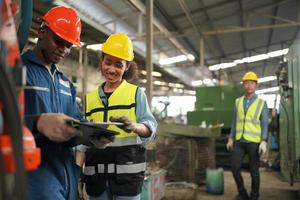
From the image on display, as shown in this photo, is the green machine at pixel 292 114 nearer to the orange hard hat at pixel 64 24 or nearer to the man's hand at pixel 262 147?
the man's hand at pixel 262 147

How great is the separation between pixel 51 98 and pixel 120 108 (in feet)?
1.78

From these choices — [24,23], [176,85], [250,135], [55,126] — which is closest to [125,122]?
[55,126]

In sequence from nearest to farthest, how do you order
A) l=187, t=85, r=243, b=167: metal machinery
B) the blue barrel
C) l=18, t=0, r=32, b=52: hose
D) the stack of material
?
l=18, t=0, r=32, b=52: hose, the blue barrel, the stack of material, l=187, t=85, r=243, b=167: metal machinery

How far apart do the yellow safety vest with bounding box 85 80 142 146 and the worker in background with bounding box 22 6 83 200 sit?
32 centimetres

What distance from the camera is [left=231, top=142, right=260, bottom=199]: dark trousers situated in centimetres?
458

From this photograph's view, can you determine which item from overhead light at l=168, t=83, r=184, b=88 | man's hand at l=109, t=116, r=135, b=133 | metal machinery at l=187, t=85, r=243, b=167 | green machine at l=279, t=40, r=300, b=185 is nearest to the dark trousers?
green machine at l=279, t=40, r=300, b=185

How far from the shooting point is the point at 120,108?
2045mm

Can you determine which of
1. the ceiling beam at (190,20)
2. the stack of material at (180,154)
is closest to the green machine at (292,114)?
the stack of material at (180,154)

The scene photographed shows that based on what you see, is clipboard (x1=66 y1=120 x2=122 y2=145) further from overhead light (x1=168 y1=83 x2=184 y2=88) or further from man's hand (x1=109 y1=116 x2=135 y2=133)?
overhead light (x1=168 y1=83 x2=184 y2=88)

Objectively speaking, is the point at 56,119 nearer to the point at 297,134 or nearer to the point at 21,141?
the point at 21,141

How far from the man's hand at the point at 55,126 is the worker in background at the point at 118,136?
64 cm

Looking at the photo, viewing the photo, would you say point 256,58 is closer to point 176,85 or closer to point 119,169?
point 176,85

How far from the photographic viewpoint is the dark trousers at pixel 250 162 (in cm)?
458

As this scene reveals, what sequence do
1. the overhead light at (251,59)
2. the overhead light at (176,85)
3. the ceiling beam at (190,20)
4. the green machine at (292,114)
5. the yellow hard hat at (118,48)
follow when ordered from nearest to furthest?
the yellow hard hat at (118,48) → the green machine at (292,114) → the ceiling beam at (190,20) → the overhead light at (251,59) → the overhead light at (176,85)
